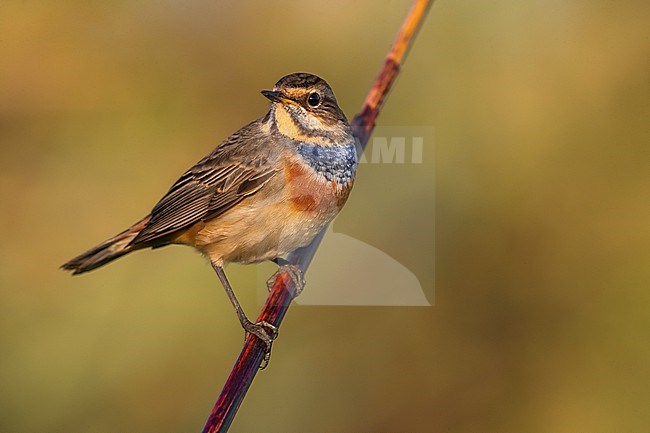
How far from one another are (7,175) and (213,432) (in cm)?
277

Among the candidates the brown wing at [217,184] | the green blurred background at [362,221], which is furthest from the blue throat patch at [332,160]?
the green blurred background at [362,221]

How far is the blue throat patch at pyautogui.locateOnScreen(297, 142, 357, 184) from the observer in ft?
10.3

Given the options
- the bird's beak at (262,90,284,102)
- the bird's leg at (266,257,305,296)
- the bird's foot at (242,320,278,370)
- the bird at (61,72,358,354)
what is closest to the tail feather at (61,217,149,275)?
the bird at (61,72,358,354)

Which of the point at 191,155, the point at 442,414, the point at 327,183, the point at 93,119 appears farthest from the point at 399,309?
the point at 93,119

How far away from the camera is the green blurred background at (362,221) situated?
361cm

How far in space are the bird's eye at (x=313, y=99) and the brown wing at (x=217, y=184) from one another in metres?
0.28

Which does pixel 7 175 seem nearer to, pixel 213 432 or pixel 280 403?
pixel 280 403

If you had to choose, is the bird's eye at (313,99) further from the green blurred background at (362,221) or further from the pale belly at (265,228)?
the green blurred background at (362,221)

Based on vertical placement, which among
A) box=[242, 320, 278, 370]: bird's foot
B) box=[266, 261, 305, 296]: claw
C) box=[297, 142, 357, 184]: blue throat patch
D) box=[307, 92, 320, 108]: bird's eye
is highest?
box=[307, 92, 320, 108]: bird's eye

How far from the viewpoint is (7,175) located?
425 cm

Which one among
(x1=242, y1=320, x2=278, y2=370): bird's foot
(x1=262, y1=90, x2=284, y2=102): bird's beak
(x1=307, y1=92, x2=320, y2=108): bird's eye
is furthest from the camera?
(x1=307, y1=92, x2=320, y2=108): bird's eye

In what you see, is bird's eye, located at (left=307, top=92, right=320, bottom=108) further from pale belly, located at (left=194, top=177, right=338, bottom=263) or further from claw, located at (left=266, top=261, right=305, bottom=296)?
claw, located at (left=266, top=261, right=305, bottom=296)

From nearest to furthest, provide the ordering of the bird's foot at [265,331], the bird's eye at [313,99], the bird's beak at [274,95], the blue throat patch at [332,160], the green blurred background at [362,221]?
the bird's foot at [265,331]
the bird's beak at [274,95]
the bird's eye at [313,99]
the blue throat patch at [332,160]
the green blurred background at [362,221]

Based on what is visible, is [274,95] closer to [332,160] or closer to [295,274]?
[332,160]
